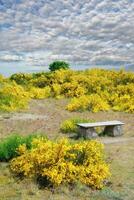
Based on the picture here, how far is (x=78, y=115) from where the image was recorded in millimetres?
19141

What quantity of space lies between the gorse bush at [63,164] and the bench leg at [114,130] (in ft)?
15.9

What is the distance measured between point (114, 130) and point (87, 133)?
1146 mm

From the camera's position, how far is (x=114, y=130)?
14516 mm

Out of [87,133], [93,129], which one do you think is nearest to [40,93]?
[93,129]

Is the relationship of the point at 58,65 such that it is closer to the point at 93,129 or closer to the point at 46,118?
the point at 46,118

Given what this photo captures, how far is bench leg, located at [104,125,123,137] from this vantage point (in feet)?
47.6

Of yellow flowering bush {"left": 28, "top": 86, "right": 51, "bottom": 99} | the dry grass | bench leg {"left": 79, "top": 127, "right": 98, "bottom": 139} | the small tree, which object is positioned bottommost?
the dry grass

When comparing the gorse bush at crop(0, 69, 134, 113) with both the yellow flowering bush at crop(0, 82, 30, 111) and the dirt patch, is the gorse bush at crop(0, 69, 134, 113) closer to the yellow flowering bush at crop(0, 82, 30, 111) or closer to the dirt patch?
the yellow flowering bush at crop(0, 82, 30, 111)

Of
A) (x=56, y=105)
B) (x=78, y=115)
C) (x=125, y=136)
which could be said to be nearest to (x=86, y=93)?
(x=56, y=105)

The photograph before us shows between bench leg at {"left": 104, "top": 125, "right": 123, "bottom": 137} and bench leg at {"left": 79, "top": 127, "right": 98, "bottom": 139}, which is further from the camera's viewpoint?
bench leg at {"left": 104, "top": 125, "right": 123, "bottom": 137}

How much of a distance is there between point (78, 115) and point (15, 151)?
370 inches

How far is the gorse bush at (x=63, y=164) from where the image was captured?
8867mm

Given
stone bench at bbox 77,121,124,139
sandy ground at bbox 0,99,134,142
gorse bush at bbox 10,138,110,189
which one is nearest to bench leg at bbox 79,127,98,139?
stone bench at bbox 77,121,124,139

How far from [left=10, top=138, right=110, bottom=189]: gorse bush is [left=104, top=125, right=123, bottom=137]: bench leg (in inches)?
190
